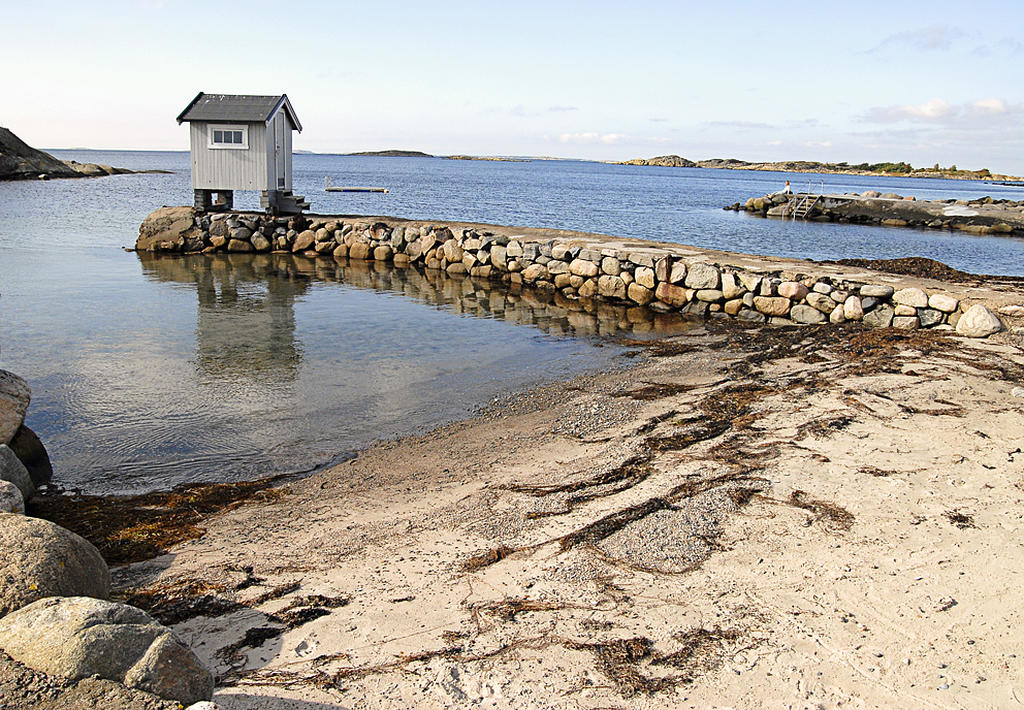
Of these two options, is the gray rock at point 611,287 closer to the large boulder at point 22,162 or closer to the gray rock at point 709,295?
the gray rock at point 709,295

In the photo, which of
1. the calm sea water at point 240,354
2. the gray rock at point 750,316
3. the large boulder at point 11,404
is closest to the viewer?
the large boulder at point 11,404

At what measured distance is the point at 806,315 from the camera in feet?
45.4

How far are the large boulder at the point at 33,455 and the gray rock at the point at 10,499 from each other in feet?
4.90

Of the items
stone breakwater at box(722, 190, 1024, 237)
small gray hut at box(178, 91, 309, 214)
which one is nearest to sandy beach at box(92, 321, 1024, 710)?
small gray hut at box(178, 91, 309, 214)

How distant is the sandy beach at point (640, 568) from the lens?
147 inches

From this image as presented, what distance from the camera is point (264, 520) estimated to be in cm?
601

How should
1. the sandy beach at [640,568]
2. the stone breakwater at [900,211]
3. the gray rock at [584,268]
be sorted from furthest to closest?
the stone breakwater at [900,211]
the gray rock at [584,268]
the sandy beach at [640,568]

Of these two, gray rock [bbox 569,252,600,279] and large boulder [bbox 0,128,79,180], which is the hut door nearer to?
gray rock [bbox 569,252,600,279]

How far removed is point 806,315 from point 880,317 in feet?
4.11

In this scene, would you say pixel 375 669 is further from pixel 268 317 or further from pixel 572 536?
pixel 268 317

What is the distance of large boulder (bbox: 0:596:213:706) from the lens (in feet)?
10.5

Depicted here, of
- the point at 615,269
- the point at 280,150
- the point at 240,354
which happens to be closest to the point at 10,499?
the point at 240,354

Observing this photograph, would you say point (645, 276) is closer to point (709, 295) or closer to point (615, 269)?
point (615, 269)

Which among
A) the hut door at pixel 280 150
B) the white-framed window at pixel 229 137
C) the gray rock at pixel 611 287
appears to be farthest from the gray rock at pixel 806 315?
the white-framed window at pixel 229 137
